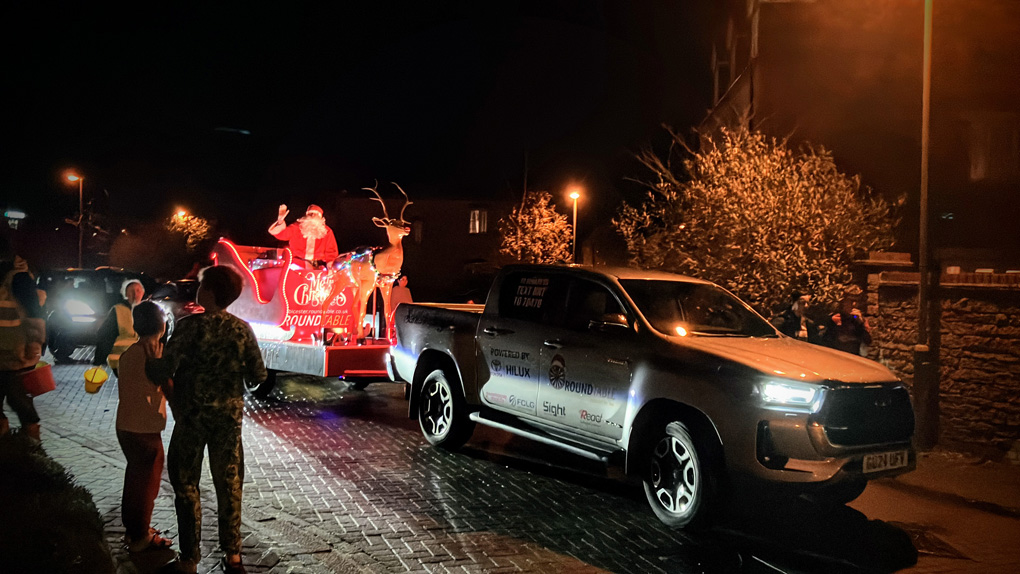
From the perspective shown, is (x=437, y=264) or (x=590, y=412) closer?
(x=590, y=412)

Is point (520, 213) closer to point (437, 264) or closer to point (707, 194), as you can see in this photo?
point (437, 264)

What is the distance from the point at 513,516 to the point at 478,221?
36406 millimetres

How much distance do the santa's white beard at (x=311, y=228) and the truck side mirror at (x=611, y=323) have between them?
611cm

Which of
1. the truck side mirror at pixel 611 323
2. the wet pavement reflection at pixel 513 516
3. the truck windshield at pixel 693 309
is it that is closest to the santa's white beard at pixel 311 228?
the wet pavement reflection at pixel 513 516

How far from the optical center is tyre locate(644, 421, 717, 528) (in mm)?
5797

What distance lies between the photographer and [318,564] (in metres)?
5.02

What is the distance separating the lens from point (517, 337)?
7773 mm

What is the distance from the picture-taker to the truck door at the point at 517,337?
24.9 feet

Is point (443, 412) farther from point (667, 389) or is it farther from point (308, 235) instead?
point (308, 235)

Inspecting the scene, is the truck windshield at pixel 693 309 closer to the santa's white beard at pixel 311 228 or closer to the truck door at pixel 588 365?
the truck door at pixel 588 365

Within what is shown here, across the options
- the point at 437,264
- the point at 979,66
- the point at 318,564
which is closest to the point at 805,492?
the point at 318,564

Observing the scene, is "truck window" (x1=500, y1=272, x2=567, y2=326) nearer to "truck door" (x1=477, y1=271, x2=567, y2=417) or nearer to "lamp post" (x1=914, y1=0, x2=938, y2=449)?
"truck door" (x1=477, y1=271, x2=567, y2=417)

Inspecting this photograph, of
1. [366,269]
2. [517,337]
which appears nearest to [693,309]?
[517,337]

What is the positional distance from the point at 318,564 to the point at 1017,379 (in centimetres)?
830
